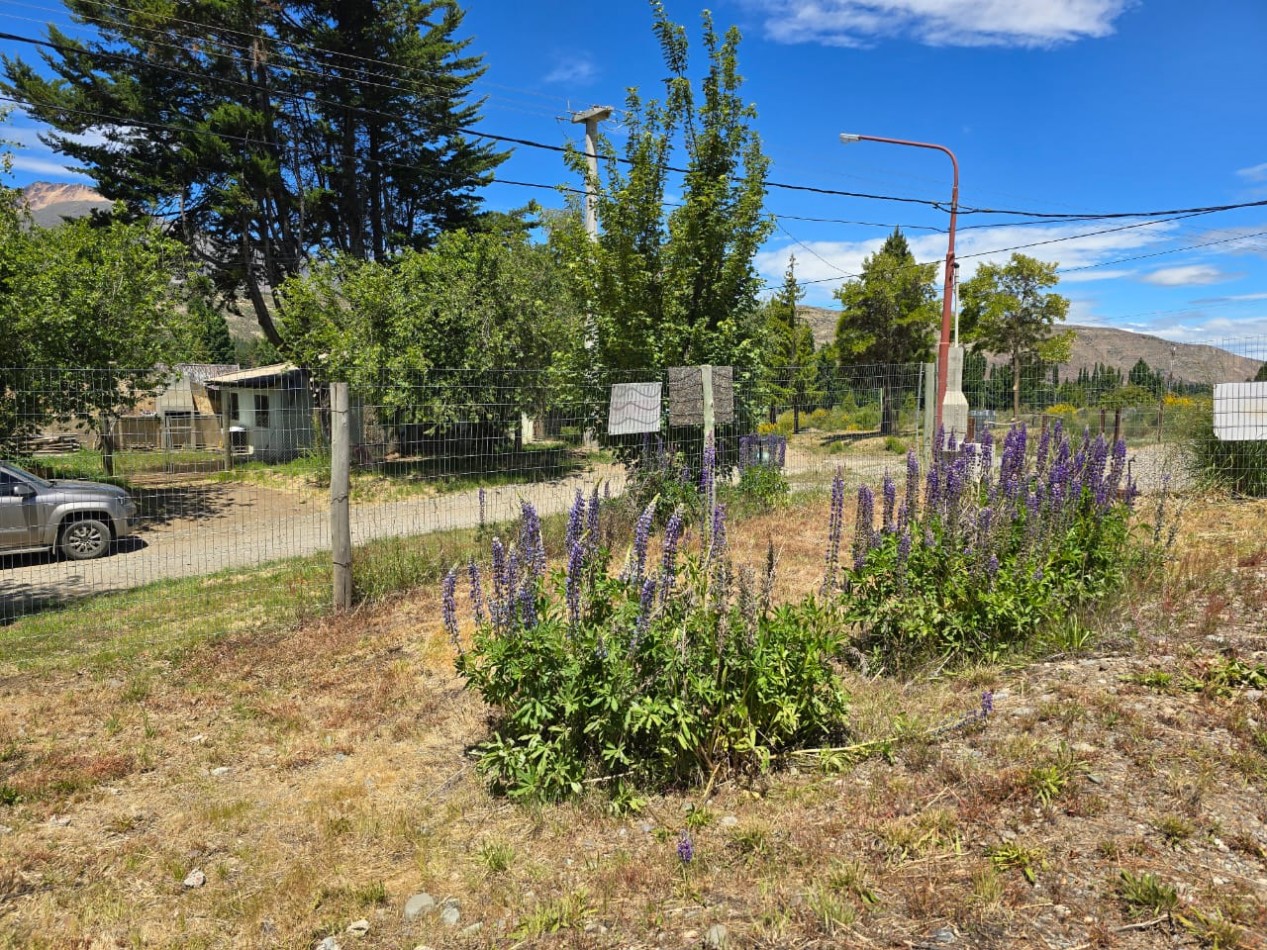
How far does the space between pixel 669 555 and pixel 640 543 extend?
0.51ft

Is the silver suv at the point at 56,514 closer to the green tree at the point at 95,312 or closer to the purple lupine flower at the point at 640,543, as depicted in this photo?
the green tree at the point at 95,312

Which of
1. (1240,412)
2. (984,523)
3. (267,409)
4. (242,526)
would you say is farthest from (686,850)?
(267,409)

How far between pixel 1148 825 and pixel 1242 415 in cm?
810

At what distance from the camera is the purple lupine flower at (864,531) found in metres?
4.42

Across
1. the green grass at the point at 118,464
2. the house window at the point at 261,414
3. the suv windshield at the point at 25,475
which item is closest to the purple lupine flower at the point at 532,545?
the green grass at the point at 118,464

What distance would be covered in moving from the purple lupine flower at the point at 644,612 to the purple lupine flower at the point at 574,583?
294 millimetres

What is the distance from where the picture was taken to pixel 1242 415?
8.80 m

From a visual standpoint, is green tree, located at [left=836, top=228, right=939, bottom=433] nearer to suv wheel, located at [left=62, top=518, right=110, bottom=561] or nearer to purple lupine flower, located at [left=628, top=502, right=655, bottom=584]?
suv wheel, located at [left=62, top=518, right=110, bottom=561]

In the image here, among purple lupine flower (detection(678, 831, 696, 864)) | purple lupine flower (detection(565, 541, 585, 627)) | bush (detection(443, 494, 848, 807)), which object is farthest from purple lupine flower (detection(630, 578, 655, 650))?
purple lupine flower (detection(678, 831, 696, 864))

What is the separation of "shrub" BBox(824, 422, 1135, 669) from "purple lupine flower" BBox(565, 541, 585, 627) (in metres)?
1.67

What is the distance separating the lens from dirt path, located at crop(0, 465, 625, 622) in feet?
30.8

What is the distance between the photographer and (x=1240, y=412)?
28.8 ft

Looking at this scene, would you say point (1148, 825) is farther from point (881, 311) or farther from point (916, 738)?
point (881, 311)

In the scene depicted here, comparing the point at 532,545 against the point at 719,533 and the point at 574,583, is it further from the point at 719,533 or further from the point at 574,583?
the point at 719,533
